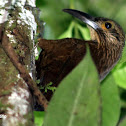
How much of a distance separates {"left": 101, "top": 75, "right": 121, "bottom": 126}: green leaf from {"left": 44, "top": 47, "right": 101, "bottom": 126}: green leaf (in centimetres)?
62

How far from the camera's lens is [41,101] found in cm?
169

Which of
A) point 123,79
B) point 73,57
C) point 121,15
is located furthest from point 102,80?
point 121,15

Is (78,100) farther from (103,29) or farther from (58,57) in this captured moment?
(103,29)

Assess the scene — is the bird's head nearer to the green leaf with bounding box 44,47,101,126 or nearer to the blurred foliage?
the blurred foliage

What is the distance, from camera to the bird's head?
10.4 ft

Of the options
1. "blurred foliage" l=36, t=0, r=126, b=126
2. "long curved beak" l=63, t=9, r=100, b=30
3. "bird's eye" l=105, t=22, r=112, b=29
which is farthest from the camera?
"blurred foliage" l=36, t=0, r=126, b=126

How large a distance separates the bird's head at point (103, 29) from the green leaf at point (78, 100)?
1.76 m

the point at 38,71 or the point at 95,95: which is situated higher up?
the point at 95,95

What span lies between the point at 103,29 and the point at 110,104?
133 centimetres

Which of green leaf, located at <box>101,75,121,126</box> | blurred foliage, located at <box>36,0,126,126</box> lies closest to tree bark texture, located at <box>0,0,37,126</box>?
green leaf, located at <box>101,75,121,126</box>

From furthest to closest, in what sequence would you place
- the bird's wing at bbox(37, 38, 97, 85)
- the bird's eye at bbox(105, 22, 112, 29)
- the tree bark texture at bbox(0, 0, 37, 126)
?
the bird's eye at bbox(105, 22, 112, 29) < the bird's wing at bbox(37, 38, 97, 85) < the tree bark texture at bbox(0, 0, 37, 126)

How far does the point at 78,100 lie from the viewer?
4.73 feet

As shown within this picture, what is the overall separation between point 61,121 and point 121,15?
268 cm

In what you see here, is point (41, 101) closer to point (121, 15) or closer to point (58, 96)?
point (58, 96)
